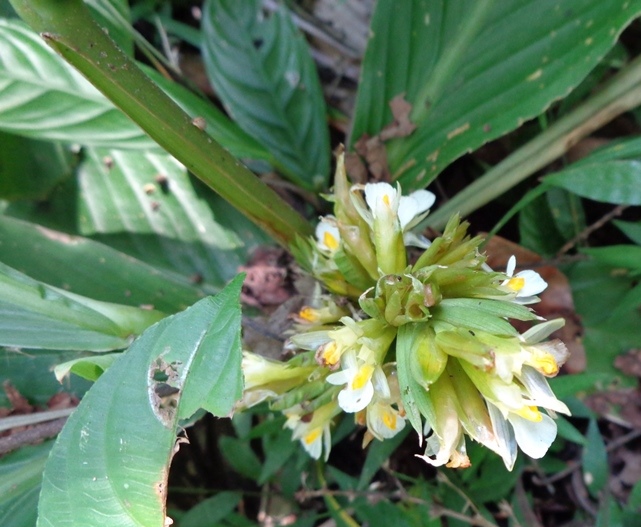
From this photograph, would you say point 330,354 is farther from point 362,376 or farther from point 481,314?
point 481,314

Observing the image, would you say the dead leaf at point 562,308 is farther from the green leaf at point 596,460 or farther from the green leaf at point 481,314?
the green leaf at point 481,314

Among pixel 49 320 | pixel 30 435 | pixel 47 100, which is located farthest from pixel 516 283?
pixel 47 100

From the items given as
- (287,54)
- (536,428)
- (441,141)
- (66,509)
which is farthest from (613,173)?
(66,509)

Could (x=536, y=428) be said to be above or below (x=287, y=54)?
below

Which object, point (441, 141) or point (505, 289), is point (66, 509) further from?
point (441, 141)

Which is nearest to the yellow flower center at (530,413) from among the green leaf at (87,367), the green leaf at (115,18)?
the green leaf at (87,367)

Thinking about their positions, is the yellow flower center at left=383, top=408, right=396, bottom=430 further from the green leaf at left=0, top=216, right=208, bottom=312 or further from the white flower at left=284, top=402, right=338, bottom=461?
the green leaf at left=0, top=216, right=208, bottom=312
